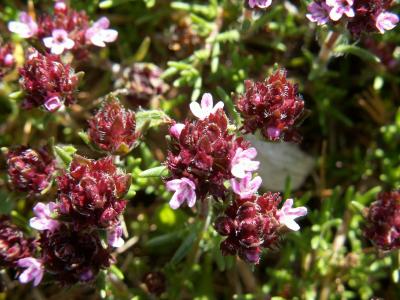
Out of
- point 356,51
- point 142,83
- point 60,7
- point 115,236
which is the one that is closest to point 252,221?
point 115,236

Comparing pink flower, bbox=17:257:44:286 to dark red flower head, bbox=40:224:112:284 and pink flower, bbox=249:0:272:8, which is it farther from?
pink flower, bbox=249:0:272:8

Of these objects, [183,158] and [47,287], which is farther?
[47,287]

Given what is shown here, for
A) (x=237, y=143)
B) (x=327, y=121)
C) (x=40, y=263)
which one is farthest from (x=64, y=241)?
(x=327, y=121)

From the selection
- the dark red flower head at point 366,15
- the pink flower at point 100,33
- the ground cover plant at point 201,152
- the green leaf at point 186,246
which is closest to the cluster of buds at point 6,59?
the ground cover plant at point 201,152

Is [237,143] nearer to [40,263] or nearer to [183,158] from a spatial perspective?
[183,158]

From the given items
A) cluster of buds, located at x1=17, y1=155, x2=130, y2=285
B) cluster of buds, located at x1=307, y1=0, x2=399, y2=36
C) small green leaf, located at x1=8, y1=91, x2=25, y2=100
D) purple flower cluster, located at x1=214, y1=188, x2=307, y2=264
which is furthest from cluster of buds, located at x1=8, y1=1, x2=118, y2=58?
purple flower cluster, located at x1=214, y1=188, x2=307, y2=264

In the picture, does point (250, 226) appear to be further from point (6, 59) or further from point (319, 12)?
point (6, 59)
